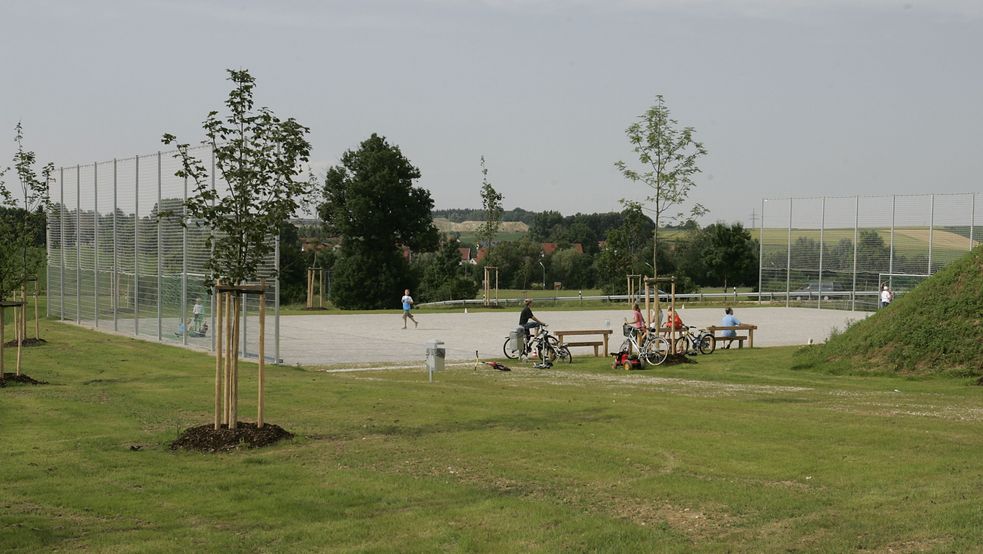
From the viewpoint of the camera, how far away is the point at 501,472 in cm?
1067

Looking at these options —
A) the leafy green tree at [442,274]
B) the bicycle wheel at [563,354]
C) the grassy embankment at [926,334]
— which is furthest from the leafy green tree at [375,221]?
the grassy embankment at [926,334]

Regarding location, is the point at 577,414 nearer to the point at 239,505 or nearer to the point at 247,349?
the point at 239,505

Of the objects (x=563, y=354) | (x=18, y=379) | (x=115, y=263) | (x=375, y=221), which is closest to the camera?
(x=18, y=379)

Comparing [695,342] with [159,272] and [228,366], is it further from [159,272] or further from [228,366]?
[228,366]

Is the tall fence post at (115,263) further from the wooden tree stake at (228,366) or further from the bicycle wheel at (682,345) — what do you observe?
the wooden tree stake at (228,366)

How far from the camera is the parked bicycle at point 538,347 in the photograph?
2583 cm

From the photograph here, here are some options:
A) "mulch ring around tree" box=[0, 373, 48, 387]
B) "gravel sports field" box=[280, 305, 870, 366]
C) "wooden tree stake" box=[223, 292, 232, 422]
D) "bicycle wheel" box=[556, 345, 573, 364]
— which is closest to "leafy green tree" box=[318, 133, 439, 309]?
"gravel sports field" box=[280, 305, 870, 366]

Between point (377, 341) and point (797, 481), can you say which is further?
point (377, 341)

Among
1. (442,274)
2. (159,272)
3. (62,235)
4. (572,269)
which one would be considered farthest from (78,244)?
(572,269)

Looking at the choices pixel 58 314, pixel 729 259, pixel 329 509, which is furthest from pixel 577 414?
pixel 729 259

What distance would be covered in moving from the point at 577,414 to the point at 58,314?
32.9m

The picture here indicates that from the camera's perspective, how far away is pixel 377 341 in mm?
33375

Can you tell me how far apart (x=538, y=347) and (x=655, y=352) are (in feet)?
9.56

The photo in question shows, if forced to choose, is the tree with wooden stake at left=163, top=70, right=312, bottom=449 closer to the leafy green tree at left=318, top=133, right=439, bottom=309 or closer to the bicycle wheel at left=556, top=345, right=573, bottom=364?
the bicycle wheel at left=556, top=345, right=573, bottom=364
